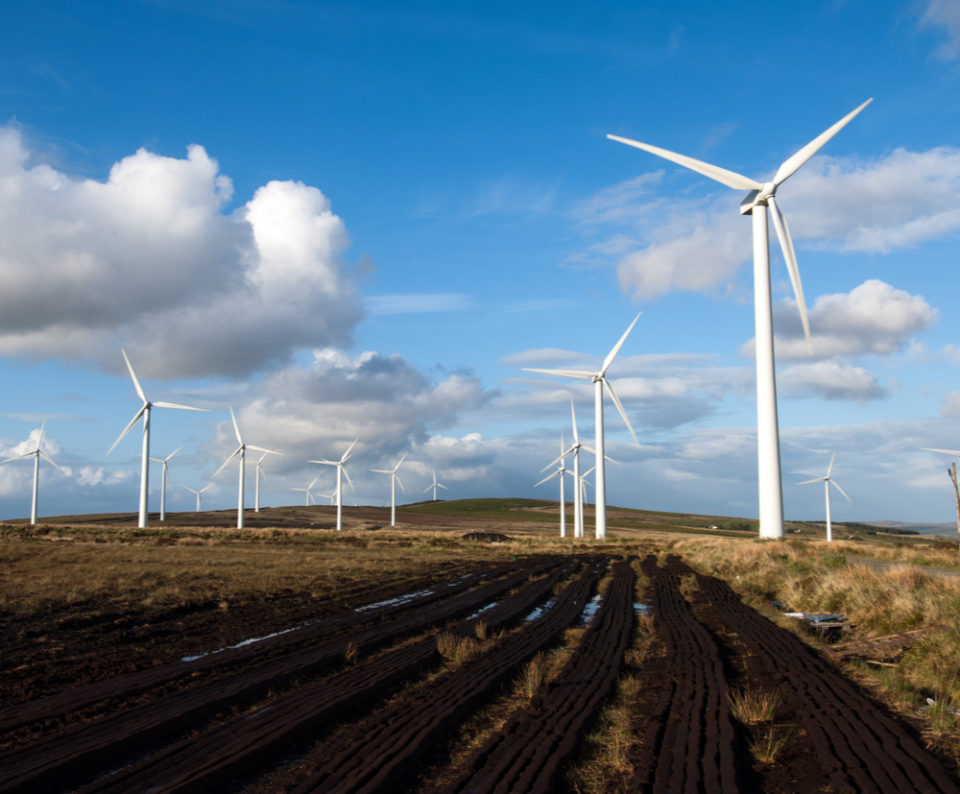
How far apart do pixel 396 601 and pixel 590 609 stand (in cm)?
689

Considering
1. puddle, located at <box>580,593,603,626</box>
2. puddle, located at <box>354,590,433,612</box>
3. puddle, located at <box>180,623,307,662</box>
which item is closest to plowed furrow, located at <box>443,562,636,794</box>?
puddle, located at <box>580,593,603,626</box>

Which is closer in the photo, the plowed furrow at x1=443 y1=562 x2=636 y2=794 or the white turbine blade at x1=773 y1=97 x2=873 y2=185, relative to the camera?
the plowed furrow at x1=443 y1=562 x2=636 y2=794

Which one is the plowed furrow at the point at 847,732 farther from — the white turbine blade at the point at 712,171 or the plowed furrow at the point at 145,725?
the white turbine blade at the point at 712,171

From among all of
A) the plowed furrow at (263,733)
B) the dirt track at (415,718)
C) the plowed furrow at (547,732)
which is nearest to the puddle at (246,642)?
the dirt track at (415,718)

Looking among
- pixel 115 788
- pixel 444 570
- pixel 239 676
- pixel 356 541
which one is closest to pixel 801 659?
pixel 239 676

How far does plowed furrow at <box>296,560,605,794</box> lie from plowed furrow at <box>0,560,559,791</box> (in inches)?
98.5

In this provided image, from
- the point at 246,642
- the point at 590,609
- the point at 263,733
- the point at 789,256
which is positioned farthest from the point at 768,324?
the point at 263,733

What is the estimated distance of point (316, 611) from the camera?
23.2 metres

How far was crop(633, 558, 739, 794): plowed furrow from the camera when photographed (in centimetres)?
808

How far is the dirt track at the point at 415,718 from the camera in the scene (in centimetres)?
827

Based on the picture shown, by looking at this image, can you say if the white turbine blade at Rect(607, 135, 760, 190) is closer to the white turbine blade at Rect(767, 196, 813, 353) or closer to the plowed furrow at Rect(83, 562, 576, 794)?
the white turbine blade at Rect(767, 196, 813, 353)

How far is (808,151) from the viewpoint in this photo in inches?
1598

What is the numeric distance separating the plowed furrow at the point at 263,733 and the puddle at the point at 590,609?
7.13 metres

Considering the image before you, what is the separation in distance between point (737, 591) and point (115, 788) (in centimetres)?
2655
